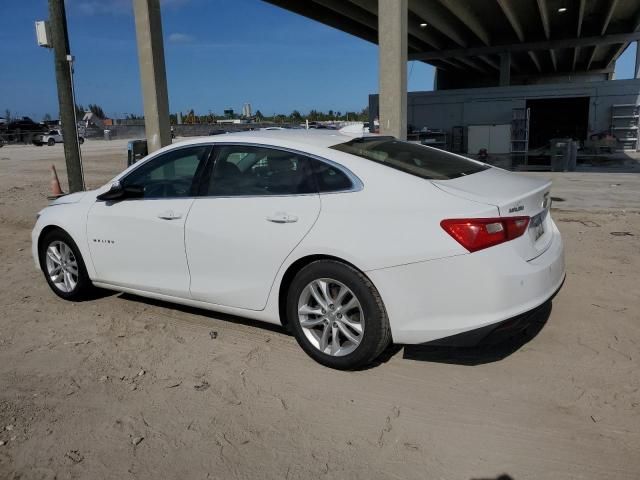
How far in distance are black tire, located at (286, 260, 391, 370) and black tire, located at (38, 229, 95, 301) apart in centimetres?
234

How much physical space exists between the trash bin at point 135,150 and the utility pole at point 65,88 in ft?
6.78

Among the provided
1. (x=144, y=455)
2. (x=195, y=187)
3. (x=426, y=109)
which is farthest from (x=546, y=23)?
(x=144, y=455)

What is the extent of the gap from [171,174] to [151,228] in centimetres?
49

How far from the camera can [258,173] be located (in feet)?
12.9

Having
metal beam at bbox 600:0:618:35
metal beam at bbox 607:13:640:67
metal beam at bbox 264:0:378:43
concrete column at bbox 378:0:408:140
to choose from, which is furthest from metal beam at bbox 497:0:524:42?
concrete column at bbox 378:0:408:140

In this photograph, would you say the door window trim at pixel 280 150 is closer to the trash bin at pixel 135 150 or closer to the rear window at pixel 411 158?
the rear window at pixel 411 158

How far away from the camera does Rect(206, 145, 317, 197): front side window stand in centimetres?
373

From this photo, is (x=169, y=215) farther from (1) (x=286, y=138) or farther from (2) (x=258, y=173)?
(1) (x=286, y=138)

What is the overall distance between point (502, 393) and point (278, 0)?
19.8 metres

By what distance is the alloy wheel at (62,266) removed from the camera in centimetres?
502

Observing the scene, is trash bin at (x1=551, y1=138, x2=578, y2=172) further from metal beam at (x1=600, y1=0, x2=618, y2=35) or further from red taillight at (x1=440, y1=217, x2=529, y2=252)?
red taillight at (x1=440, y1=217, x2=529, y2=252)

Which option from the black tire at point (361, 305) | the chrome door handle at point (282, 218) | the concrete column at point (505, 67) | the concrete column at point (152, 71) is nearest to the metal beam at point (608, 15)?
the concrete column at point (505, 67)

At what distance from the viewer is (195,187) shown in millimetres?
4168

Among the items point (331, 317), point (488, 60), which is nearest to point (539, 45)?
point (488, 60)
